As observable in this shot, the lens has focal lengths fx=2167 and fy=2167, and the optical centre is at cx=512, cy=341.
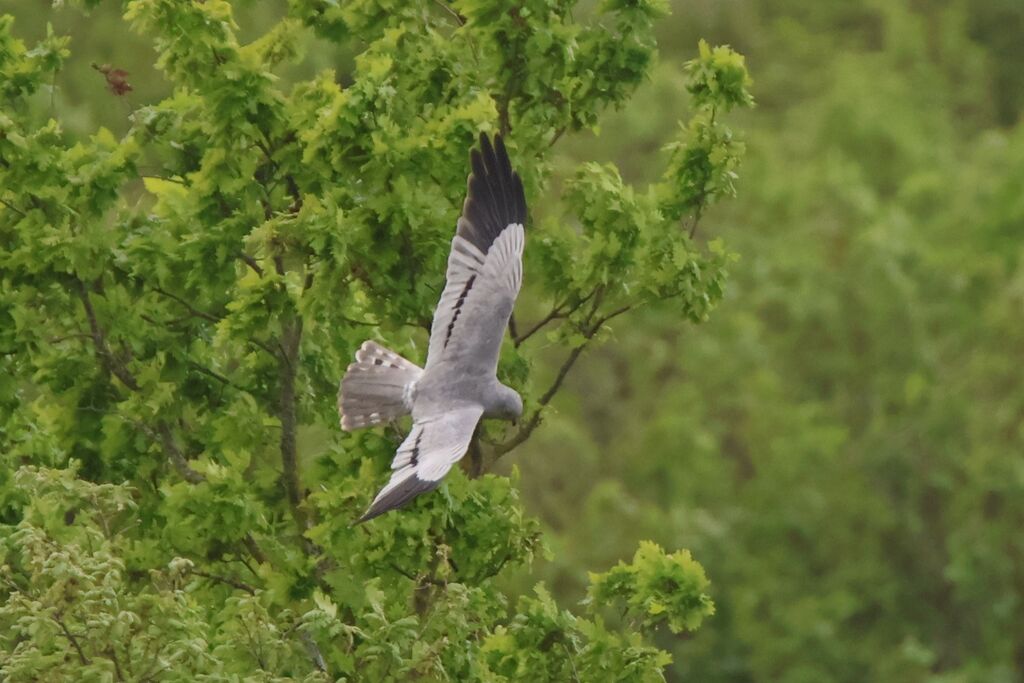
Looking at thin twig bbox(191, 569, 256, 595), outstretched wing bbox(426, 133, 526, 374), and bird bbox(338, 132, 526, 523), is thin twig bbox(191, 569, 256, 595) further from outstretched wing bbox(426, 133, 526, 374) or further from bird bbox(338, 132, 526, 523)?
outstretched wing bbox(426, 133, 526, 374)

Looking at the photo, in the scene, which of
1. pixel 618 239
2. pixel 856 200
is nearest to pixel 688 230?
pixel 618 239

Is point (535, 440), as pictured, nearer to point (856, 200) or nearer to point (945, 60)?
point (856, 200)

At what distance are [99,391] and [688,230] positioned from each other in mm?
4163

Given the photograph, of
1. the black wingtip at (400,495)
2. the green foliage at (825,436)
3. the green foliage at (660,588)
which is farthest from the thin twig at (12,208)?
the green foliage at (825,436)

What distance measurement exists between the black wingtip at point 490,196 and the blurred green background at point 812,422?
21578 millimetres

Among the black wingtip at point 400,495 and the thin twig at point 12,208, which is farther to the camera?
the thin twig at point 12,208

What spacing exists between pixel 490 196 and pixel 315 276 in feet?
3.81

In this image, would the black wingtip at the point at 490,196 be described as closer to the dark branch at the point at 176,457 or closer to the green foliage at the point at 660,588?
the green foliage at the point at 660,588

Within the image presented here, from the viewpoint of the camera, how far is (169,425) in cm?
1465

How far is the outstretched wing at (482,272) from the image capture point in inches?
507

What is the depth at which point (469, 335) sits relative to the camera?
12.9m

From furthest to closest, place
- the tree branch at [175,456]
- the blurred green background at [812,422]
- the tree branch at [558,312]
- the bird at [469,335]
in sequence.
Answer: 1. the blurred green background at [812,422]
2. the tree branch at [175,456]
3. the tree branch at [558,312]
4. the bird at [469,335]

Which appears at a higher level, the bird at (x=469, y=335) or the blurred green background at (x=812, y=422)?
the blurred green background at (x=812, y=422)

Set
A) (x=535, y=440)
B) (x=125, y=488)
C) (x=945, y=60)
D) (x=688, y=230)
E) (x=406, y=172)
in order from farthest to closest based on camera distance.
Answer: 1. (x=945, y=60)
2. (x=535, y=440)
3. (x=688, y=230)
4. (x=406, y=172)
5. (x=125, y=488)
